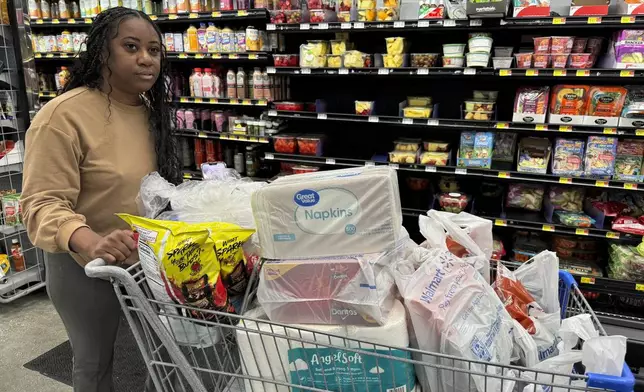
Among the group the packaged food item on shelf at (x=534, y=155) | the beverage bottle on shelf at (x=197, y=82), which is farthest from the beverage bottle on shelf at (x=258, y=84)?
the packaged food item on shelf at (x=534, y=155)

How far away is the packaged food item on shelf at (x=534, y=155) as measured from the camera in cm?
308

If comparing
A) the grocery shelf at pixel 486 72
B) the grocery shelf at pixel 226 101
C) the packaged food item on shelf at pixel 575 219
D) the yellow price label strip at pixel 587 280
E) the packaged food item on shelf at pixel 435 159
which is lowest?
the yellow price label strip at pixel 587 280

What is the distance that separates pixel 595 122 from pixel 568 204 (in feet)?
2.15

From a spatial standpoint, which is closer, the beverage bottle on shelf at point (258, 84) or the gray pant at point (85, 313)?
the gray pant at point (85, 313)

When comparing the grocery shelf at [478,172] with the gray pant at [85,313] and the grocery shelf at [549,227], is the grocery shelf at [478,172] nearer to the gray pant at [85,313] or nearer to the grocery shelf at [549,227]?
the grocery shelf at [549,227]

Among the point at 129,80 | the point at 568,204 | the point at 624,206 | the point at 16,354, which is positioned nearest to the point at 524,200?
the point at 568,204

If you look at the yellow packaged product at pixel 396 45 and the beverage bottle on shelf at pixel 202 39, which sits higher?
the beverage bottle on shelf at pixel 202 39

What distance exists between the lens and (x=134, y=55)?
54.7 inches

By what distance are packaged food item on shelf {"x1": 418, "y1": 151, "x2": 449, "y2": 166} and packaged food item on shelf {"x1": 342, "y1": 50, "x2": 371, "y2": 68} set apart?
0.78 metres

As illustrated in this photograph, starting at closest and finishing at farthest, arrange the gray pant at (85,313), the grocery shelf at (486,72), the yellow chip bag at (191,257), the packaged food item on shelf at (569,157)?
the yellow chip bag at (191,257) → the gray pant at (85,313) → the grocery shelf at (486,72) → the packaged food item on shelf at (569,157)

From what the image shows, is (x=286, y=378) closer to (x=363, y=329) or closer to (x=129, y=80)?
(x=363, y=329)

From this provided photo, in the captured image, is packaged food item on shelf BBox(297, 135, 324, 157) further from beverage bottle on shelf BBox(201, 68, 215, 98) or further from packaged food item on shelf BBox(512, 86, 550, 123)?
packaged food item on shelf BBox(512, 86, 550, 123)

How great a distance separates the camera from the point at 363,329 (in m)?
0.99

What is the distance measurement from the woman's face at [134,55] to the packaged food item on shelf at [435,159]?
2243 mm
